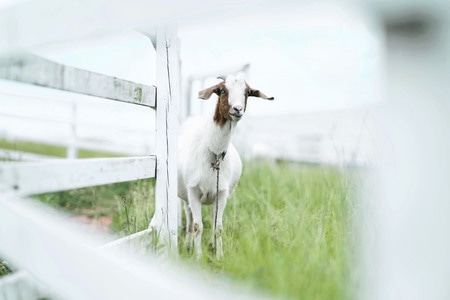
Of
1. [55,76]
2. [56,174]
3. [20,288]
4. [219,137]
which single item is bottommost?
[20,288]

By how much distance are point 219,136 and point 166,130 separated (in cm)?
67

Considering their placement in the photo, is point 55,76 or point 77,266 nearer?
point 77,266

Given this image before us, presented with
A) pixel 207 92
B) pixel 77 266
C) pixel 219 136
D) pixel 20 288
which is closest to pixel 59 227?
pixel 77 266

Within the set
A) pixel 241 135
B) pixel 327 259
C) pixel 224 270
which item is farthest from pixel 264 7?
pixel 241 135

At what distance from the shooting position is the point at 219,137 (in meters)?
2.69

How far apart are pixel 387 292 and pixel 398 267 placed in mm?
54

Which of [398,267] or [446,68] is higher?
[446,68]

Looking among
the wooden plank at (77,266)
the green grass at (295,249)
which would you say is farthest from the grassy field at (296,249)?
the wooden plank at (77,266)

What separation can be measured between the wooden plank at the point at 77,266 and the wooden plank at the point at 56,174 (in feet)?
0.27

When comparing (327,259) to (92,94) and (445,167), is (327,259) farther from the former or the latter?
(92,94)

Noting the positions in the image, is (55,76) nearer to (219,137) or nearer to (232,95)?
(232,95)

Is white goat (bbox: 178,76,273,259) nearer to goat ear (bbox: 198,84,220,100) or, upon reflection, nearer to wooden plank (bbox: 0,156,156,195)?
goat ear (bbox: 198,84,220,100)

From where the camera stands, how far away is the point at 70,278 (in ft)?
3.91

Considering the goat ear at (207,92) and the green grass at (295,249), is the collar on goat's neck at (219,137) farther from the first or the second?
the green grass at (295,249)
